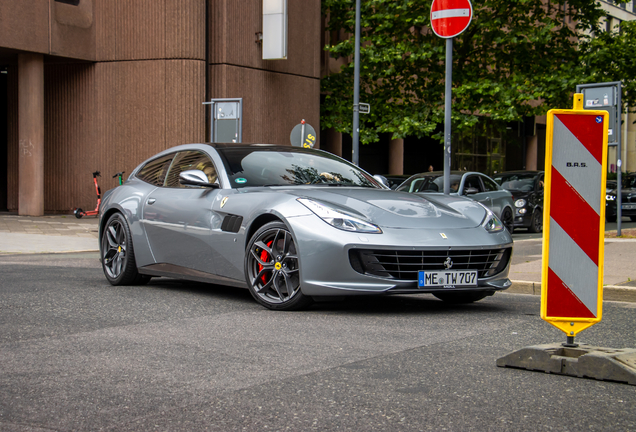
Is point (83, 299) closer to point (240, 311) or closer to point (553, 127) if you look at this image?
point (240, 311)

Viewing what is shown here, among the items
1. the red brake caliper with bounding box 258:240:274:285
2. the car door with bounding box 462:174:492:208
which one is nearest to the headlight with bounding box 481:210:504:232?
the red brake caliper with bounding box 258:240:274:285

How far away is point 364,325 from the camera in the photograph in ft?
18.8

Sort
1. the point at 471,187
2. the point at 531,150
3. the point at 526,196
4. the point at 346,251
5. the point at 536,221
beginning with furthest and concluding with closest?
the point at 531,150 < the point at 536,221 < the point at 526,196 < the point at 471,187 < the point at 346,251

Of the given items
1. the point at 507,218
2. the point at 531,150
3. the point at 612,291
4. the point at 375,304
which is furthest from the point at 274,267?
the point at 531,150

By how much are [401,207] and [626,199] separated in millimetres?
23861

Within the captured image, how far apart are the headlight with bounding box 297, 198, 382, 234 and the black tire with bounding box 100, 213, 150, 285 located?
256cm

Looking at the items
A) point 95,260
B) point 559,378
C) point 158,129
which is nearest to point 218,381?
point 559,378

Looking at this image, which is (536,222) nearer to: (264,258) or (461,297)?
(461,297)

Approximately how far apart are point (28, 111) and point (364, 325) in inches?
758

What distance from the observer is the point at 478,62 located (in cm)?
2636

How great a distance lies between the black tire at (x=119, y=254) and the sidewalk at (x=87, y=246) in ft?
12.6

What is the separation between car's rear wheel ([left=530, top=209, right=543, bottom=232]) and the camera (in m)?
21.0

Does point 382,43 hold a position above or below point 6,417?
above

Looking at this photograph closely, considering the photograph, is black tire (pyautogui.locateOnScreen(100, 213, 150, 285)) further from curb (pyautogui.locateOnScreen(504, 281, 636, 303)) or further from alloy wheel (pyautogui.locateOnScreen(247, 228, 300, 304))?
curb (pyautogui.locateOnScreen(504, 281, 636, 303))
